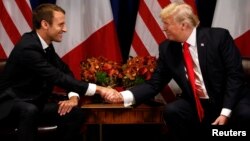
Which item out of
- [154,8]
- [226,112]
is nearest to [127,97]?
[226,112]

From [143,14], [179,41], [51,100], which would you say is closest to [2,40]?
[51,100]

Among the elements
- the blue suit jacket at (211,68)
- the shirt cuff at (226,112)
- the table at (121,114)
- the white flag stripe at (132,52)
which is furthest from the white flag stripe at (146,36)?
the shirt cuff at (226,112)

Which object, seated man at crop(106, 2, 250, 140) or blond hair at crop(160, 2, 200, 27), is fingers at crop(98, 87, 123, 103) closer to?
seated man at crop(106, 2, 250, 140)

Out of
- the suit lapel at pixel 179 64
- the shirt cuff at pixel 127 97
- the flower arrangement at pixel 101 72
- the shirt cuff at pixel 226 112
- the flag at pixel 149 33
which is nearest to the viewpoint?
the shirt cuff at pixel 226 112

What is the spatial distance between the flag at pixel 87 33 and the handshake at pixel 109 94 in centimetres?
83

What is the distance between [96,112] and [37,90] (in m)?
0.52

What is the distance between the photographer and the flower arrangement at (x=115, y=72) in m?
4.70

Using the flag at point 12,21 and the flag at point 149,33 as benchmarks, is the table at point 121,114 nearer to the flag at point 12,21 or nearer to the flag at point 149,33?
the flag at point 149,33

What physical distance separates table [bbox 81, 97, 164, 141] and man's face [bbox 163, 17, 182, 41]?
622 millimetres

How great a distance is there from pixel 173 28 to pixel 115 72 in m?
0.69

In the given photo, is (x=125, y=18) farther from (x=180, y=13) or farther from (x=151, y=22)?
(x=180, y=13)

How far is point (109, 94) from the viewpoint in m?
4.51

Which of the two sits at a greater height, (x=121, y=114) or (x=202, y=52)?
(x=202, y=52)

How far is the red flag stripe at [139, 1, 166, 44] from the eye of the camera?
17.4 feet
